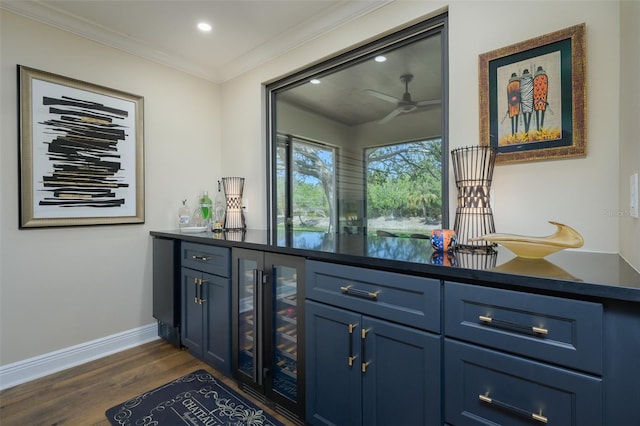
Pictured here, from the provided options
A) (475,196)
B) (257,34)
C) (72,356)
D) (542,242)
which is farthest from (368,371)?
(257,34)

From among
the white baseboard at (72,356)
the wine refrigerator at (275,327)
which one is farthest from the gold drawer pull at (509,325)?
the white baseboard at (72,356)

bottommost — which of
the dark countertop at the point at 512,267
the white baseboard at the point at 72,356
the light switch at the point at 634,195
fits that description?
the white baseboard at the point at 72,356

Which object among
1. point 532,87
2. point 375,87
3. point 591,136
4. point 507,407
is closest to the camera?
point 507,407

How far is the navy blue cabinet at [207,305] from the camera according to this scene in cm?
190

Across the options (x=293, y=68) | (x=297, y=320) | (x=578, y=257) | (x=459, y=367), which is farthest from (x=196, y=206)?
(x=578, y=257)

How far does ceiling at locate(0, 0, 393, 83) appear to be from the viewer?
2020mm

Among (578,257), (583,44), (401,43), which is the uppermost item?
(401,43)

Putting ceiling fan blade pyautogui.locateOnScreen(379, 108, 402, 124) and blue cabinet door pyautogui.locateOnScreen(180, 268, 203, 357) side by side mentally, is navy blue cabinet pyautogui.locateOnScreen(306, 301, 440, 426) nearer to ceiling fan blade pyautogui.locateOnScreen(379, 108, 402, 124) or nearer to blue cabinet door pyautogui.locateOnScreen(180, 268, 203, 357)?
blue cabinet door pyautogui.locateOnScreen(180, 268, 203, 357)

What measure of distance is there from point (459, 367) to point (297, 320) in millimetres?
747

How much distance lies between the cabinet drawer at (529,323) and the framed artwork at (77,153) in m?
2.51

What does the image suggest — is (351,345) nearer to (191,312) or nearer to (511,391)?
(511,391)

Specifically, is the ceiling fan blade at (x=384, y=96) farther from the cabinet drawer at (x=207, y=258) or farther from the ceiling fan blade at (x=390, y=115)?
the cabinet drawer at (x=207, y=258)

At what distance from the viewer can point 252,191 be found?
2.82 m

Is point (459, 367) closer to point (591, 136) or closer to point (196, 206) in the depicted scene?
point (591, 136)
